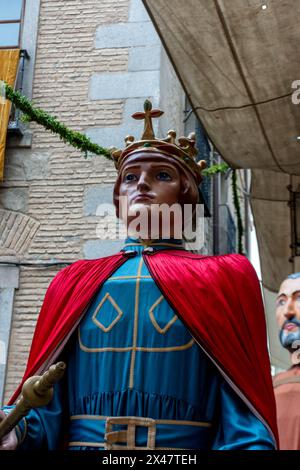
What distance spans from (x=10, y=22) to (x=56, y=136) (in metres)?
1.66

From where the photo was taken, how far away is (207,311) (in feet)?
9.21

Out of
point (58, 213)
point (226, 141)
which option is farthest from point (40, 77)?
point (226, 141)

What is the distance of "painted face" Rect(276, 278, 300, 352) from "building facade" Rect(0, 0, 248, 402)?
2.20 metres

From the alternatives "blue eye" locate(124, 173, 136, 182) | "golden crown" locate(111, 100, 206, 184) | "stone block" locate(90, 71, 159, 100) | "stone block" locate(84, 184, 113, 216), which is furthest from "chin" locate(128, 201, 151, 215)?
"stone block" locate(90, 71, 159, 100)

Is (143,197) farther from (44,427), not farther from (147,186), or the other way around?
(44,427)

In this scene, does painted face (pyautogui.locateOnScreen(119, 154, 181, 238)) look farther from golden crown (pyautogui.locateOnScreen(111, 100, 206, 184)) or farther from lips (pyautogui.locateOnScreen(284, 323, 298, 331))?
lips (pyautogui.locateOnScreen(284, 323, 298, 331))

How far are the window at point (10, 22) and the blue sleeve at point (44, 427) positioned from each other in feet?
18.6

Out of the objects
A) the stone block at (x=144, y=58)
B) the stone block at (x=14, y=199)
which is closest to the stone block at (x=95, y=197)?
the stone block at (x=14, y=199)

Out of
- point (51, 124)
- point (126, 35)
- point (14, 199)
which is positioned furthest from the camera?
point (126, 35)

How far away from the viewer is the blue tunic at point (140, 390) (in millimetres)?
2615

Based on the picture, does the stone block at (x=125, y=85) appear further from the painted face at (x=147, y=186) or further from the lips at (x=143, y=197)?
the lips at (x=143, y=197)

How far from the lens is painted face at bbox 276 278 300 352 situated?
4.45 metres

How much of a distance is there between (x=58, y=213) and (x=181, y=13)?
9.18 feet

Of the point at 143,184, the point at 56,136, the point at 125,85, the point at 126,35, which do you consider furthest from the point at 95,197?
the point at 143,184
